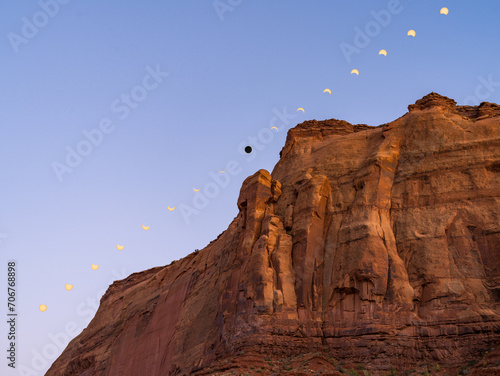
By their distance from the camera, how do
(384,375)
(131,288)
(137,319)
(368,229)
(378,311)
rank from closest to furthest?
(384,375) < (378,311) < (368,229) < (137,319) < (131,288)

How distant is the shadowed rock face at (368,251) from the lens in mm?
34781

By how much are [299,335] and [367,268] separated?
15.9 ft

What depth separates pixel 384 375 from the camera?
33000mm

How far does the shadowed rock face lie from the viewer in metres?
34.8

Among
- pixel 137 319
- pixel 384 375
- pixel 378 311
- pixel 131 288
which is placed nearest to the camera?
pixel 384 375

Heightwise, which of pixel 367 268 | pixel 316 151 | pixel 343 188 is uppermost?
pixel 316 151

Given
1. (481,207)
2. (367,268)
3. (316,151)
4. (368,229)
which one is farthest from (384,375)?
(316,151)

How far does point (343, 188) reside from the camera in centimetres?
4225

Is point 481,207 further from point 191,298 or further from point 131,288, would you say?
point 131,288

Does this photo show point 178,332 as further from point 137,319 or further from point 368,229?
point 368,229

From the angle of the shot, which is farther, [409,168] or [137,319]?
[137,319]

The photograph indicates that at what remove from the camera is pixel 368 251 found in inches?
1459

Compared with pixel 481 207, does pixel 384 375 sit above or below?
below

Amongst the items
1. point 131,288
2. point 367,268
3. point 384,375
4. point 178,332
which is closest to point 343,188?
point 367,268
